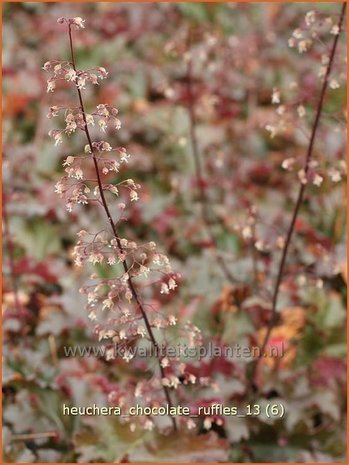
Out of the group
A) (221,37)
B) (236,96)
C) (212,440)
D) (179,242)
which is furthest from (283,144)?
(212,440)

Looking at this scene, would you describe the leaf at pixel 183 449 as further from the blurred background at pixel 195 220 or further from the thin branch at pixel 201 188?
the thin branch at pixel 201 188

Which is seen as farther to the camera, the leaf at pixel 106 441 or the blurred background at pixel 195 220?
the blurred background at pixel 195 220

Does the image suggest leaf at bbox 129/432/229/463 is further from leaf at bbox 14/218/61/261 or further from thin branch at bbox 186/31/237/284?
leaf at bbox 14/218/61/261

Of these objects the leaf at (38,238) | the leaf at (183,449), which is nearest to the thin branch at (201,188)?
the leaf at (38,238)

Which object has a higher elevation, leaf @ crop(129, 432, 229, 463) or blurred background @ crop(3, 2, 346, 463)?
blurred background @ crop(3, 2, 346, 463)

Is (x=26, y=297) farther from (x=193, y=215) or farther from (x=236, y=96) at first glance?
(x=236, y=96)

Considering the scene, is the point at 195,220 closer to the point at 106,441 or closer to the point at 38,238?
the point at 38,238

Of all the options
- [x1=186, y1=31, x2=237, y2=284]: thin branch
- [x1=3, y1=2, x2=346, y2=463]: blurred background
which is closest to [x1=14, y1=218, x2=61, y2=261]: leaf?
[x1=3, y1=2, x2=346, y2=463]: blurred background

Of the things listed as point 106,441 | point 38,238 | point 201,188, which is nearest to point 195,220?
point 201,188
